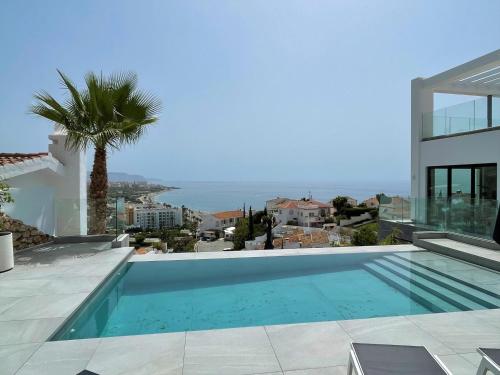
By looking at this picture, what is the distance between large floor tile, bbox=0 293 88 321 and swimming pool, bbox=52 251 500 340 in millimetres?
177

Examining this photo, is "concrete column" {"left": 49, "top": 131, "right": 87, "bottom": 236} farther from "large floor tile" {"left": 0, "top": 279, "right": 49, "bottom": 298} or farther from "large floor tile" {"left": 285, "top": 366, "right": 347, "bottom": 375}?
"large floor tile" {"left": 285, "top": 366, "right": 347, "bottom": 375}

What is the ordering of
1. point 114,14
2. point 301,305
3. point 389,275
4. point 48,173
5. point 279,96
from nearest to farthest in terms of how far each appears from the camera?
point 301,305 → point 389,275 → point 114,14 → point 48,173 → point 279,96

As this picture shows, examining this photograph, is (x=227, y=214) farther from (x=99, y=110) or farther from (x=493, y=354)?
(x=493, y=354)

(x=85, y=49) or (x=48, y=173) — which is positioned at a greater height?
(x=85, y=49)

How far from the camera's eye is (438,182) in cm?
1569

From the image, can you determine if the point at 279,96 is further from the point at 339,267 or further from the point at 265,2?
the point at 339,267

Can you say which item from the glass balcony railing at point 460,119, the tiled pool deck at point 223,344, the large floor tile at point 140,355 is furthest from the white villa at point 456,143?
the large floor tile at point 140,355

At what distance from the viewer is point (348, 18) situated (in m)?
11.4

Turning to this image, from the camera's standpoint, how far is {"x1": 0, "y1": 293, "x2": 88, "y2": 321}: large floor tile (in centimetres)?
453

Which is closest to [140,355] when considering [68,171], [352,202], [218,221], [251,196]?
[68,171]

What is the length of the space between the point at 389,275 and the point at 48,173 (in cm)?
1120

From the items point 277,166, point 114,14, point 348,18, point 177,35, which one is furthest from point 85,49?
point 277,166

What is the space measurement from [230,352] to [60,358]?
5.67 feet

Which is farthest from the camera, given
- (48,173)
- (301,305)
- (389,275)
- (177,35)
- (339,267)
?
(177,35)
